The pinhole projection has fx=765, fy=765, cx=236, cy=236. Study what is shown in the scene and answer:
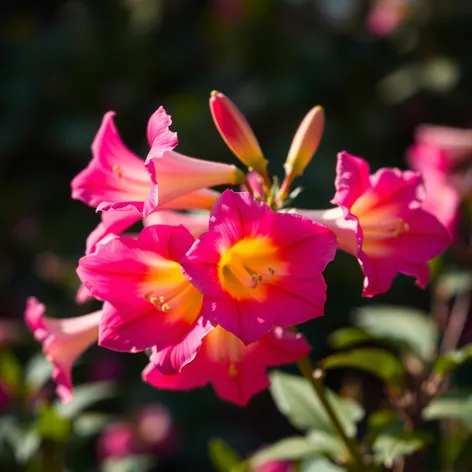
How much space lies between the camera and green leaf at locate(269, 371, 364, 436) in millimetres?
1249

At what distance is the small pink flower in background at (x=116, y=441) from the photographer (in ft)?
6.92

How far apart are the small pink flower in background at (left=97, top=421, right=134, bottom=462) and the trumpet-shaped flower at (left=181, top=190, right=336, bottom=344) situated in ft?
4.27

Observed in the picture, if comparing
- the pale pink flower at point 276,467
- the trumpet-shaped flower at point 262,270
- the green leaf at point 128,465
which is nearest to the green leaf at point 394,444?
the trumpet-shaped flower at point 262,270

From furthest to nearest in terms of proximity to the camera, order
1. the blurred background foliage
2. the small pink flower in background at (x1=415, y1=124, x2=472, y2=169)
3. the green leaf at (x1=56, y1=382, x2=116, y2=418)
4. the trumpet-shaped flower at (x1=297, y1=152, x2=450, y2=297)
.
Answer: the blurred background foliage, the small pink flower in background at (x1=415, y1=124, x2=472, y2=169), the green leaf at (x1=56, y1=382, x2=116, y2=418), the trumpet-shaped flower at (x1=297, y1=152, x2=450, y2=297)

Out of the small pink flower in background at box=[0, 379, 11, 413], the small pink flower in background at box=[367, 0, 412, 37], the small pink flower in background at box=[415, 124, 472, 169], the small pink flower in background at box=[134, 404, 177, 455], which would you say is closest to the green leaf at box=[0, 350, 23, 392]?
the small pink flower in background at box=[0, 379, 11, 413]

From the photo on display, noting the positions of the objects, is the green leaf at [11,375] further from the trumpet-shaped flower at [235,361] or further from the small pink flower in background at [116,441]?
the trumpet-shaped flower at [235,361]

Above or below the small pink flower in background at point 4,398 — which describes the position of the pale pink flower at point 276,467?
below

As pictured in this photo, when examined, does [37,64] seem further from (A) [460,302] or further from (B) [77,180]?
(B) [77,180]

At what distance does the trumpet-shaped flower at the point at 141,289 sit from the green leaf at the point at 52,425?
55 cm

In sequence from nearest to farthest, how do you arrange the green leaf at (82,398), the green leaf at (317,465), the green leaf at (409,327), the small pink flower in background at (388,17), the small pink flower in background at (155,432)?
1. the green leaf at (317,465)
2. the green leaf at (82,398)
3. the green leaf at (409,327)
4. the small pink flower in background at (155,432)
5. the small pink flower in background at (388,17)

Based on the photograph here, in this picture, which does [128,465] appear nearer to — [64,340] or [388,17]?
[64,340]

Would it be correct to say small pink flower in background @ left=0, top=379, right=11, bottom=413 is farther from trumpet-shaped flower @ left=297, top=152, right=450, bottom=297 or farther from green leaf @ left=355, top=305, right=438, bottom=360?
trumpet-shaped flower @ left=297, top=152, right=450, bottom=297

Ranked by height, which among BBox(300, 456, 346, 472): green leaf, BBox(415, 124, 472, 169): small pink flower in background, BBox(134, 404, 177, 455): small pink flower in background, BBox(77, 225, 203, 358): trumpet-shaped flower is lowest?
BBox(134, 404, 177, 455): small pink flower in background

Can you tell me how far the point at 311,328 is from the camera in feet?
8.96
